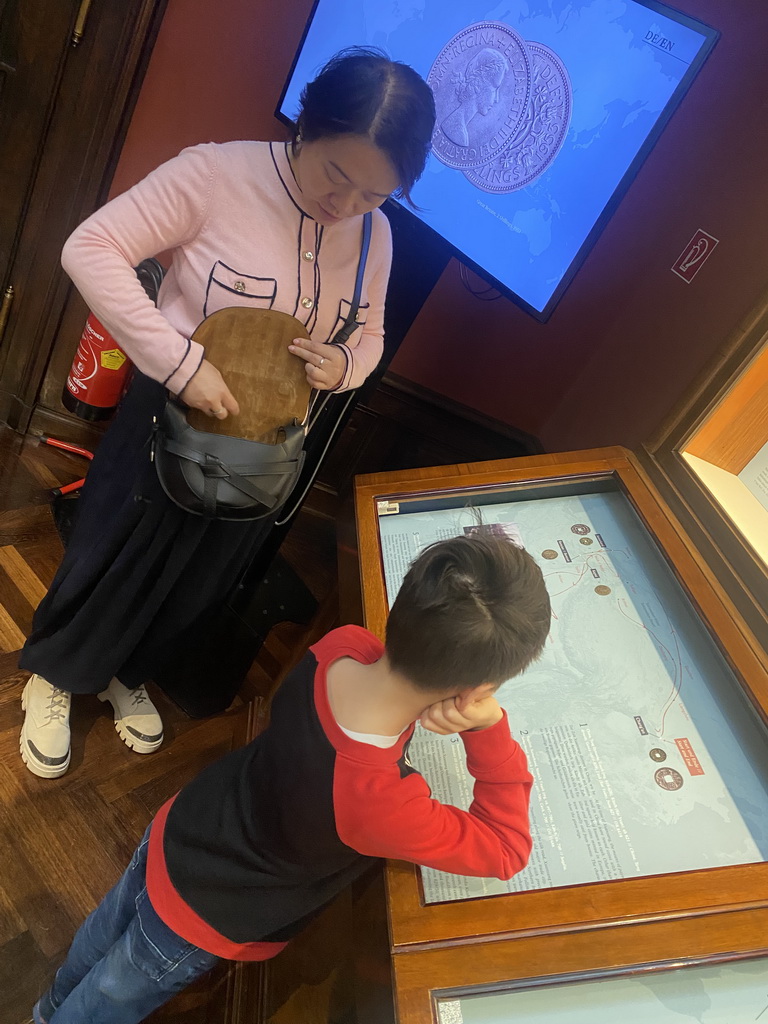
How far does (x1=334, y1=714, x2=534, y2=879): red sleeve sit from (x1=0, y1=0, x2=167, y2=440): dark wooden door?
202cm

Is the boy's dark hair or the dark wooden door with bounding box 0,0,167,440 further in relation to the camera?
the dark wooden door with bounding box 0,0,167,440

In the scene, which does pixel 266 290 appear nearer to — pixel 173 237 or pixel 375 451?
pixel 173 237

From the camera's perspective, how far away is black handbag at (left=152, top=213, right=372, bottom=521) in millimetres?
1253

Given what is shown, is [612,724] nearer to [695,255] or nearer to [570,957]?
[570,957]

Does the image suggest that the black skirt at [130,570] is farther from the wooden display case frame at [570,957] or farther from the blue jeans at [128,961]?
the wooden display case frame at [570,957]

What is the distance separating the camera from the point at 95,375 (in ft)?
7.60

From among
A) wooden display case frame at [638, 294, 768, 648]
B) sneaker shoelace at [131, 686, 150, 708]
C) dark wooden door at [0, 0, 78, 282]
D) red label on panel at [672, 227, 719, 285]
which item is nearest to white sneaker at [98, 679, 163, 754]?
sneaker shoelace at [131, 686, 150, 708]

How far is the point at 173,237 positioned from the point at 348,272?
0.99ft

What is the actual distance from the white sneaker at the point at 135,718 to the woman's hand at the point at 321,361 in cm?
98

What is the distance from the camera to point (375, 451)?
268cm

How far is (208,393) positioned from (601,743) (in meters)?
0.83

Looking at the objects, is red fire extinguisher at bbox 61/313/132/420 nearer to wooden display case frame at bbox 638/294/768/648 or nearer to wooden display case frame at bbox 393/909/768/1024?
wooden display case frame at bbox 638/294/768/648

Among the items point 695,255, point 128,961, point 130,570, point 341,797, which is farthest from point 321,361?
point 695,255

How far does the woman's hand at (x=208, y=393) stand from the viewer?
1.20m
